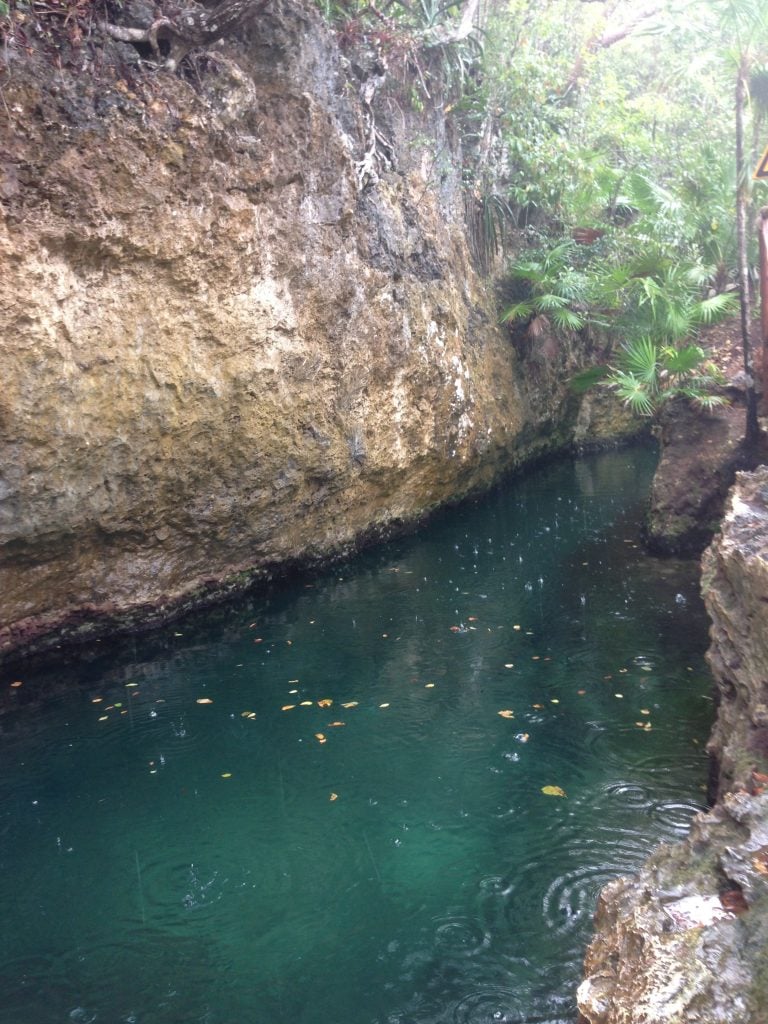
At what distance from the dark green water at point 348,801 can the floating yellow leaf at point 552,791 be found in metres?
0.08

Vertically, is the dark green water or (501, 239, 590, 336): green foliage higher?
(501, 239, 590, 336): green foliage

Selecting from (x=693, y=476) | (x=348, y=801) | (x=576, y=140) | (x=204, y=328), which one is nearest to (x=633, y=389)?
(x=693, y=476)

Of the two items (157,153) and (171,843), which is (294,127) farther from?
(171,843)

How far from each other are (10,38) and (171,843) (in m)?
6.41

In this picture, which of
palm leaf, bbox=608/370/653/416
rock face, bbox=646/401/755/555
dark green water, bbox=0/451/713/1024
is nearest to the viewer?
dark green water, bbox=0/451/713/1024

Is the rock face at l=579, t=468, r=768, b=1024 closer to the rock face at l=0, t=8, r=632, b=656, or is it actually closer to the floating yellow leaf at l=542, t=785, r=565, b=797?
the floating yellow leaf at l=542, t=785, r=565, b=797

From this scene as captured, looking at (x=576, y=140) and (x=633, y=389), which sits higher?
(x=576, y=140)

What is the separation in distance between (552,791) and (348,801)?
132cm

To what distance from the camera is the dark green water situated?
161 inches

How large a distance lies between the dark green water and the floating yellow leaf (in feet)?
0.26

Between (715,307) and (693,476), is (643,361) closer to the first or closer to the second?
(715,307)

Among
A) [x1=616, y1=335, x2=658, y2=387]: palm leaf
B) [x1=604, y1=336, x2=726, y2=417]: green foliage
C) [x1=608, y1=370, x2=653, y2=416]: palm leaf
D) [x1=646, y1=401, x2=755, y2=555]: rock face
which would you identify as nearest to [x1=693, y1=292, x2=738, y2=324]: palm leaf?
[x1=604, y1=336, x2=726, y2=417]: green foliage

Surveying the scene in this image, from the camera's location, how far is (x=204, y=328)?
29.0 feet

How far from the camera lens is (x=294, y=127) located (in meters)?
9.68
